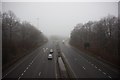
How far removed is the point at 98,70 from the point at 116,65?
167 inches

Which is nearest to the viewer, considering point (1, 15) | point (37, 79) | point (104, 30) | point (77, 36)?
point (37, 79)

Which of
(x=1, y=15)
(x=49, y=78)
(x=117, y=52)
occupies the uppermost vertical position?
(x=1, y=15)

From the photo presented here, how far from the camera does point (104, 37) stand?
46.2 metres

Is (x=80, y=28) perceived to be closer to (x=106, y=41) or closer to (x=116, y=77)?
(x=106, y=41)

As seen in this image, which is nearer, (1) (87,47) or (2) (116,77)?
(2) (116,77)

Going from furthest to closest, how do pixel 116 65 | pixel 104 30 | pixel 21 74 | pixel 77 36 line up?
pixel 77 36, pixel 104 30, pixel 116 65, pixel 21 74

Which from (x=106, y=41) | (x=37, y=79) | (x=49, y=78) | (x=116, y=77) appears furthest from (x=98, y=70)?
(x=106, y=41)

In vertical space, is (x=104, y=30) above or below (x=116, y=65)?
above

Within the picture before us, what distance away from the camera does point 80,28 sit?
74188 mm

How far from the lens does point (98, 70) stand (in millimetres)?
24984

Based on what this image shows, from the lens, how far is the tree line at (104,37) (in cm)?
Result: 3606

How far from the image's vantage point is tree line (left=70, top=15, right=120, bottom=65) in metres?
36.1

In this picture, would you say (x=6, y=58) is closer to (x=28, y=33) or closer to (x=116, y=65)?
(x=116, y=65)

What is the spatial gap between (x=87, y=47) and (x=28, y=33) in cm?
2625
